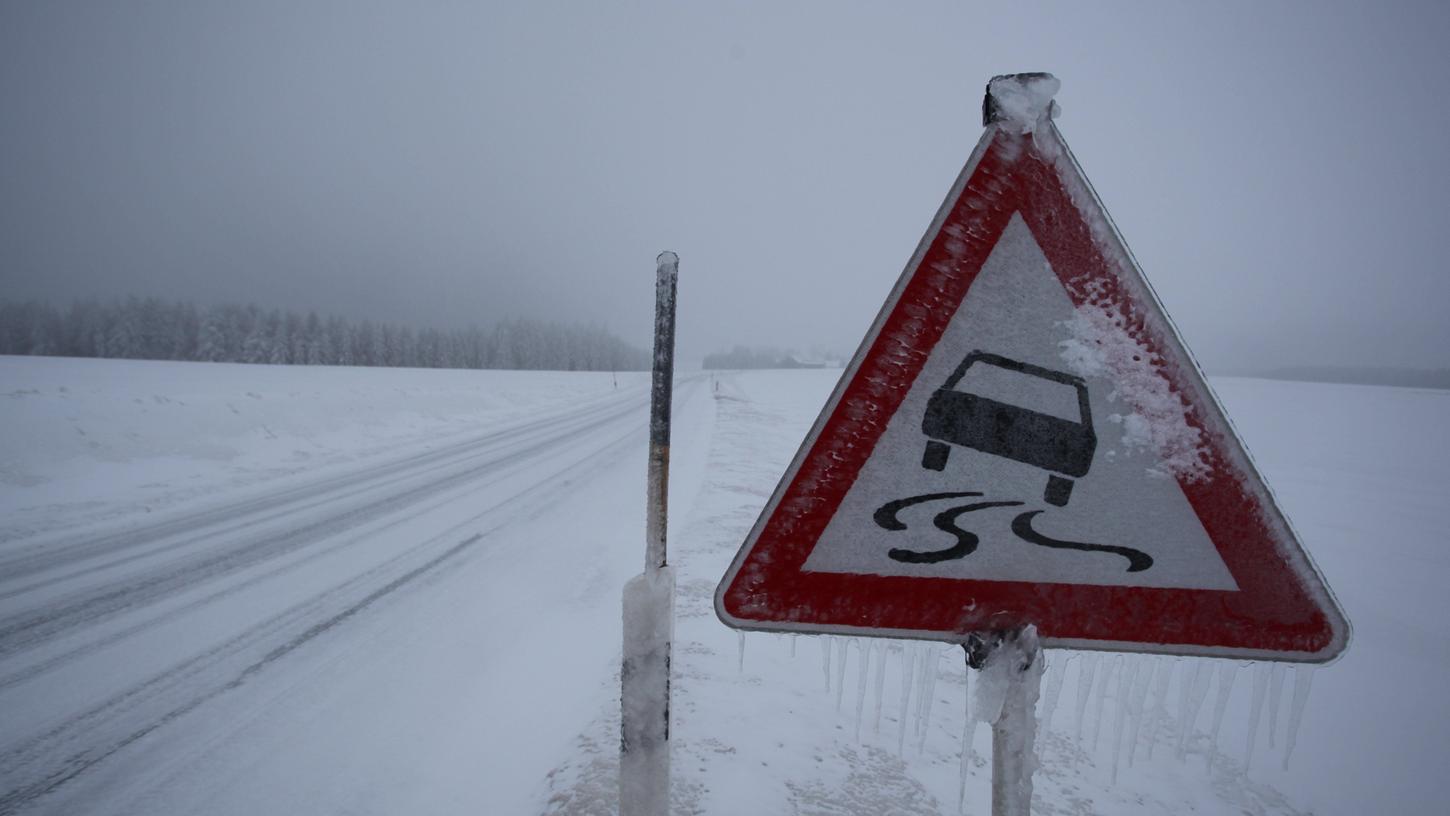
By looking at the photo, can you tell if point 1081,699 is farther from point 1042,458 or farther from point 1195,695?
point 1042,458

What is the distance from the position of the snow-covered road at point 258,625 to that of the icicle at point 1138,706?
2.48m

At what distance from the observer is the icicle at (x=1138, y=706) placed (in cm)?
228

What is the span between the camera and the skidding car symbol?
100cm

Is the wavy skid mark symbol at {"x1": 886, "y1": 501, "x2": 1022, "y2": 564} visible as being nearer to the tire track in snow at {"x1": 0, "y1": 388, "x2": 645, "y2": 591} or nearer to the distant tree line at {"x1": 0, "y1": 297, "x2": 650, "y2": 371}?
the tire track in snow at {"x1": 0, "y1": 388, "x2": 645, "y2": 591}

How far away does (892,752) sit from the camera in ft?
8.13

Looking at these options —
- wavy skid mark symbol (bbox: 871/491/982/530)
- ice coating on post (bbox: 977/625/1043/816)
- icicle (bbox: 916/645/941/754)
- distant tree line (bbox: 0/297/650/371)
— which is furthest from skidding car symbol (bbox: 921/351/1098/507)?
distant tree line (bbox: 0/297/650/371)

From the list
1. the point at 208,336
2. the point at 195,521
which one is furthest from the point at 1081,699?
the point at 208,336

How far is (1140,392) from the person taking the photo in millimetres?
994

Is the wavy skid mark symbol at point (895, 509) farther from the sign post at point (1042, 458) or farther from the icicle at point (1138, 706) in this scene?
the icicle at point (1138, 706)

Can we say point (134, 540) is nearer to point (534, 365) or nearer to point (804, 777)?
point (804, 777)

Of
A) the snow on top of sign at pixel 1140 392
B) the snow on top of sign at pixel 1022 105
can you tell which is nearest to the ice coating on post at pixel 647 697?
the snow on top of sign at pixel 1140 392

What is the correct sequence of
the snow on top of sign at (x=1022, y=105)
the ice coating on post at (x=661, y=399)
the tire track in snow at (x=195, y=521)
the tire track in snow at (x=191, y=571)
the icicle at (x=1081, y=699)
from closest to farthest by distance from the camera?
the snow on top of sign at (x=1022, y=105)
the ice coating on post at (x=661, y=399)
the icicle at (x=1081, y=699)
the tire track in snow at (x=191, y=571)
the tire track in snow at (x=195, y=521)

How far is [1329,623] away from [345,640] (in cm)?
436

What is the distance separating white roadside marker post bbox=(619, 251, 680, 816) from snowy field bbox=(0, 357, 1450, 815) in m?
1.20
